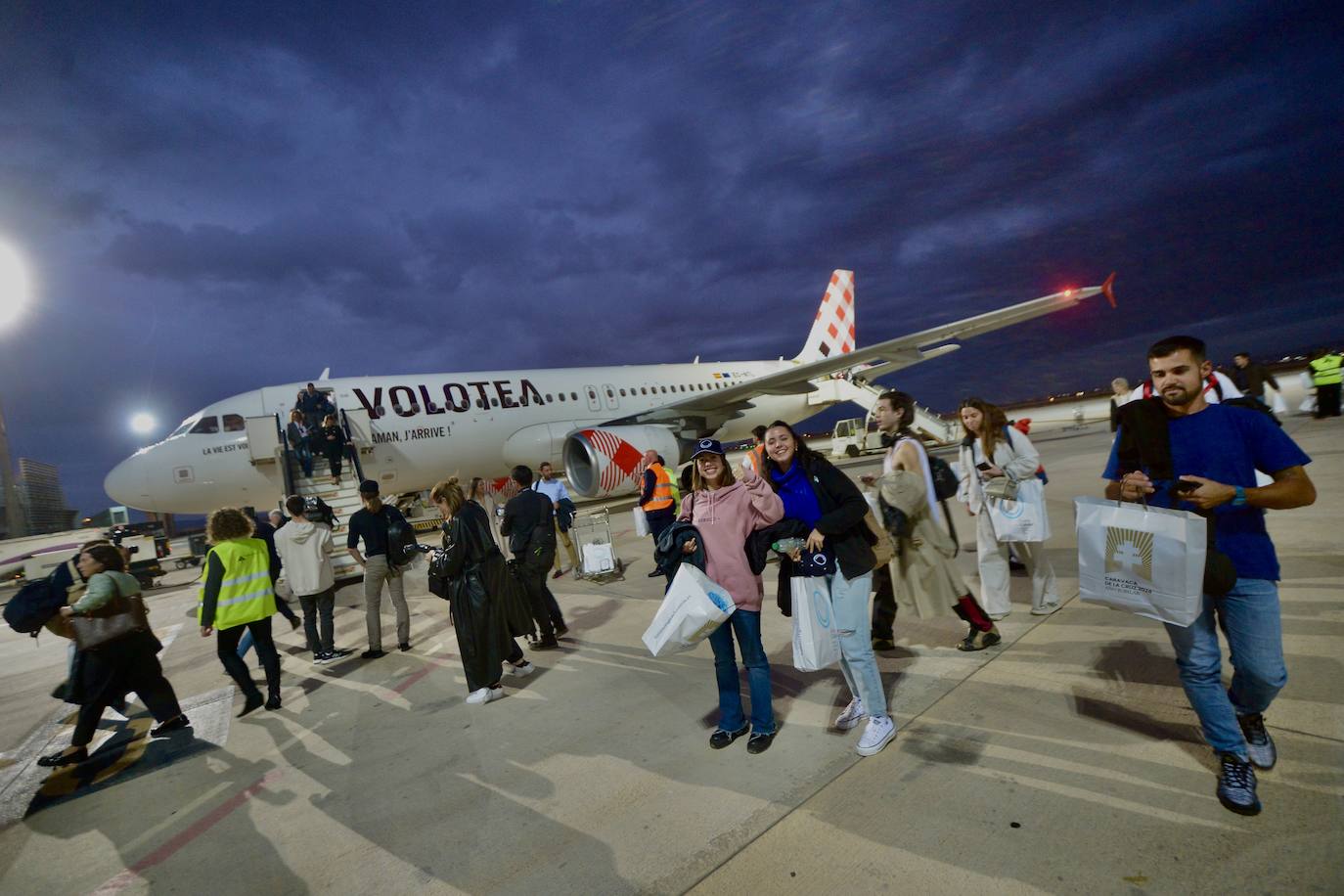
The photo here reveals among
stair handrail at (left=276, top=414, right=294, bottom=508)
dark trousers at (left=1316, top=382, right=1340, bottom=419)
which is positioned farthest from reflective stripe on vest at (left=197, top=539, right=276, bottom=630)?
dark trousers at (left=1316, top=382, right=1340, bottom=419)

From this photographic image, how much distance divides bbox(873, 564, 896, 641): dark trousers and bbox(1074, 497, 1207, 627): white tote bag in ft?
5.92

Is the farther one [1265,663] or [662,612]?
[662,612]

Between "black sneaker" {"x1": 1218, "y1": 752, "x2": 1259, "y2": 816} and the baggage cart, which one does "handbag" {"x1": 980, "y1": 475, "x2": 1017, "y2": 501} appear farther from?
the baggage cart

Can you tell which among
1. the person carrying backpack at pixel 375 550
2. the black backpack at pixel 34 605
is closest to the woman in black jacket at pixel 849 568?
the person carrying backpack at pixel 375 550

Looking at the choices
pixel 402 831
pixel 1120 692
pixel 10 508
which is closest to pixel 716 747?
pixel 402 831

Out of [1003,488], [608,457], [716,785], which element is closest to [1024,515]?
[1003,488]

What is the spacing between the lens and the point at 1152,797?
7.43 ft

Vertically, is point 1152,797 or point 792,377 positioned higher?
point 792,377

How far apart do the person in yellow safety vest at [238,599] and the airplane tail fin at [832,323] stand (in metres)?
19.9

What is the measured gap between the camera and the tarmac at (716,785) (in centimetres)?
209

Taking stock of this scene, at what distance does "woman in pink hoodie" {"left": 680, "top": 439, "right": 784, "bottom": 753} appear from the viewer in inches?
119

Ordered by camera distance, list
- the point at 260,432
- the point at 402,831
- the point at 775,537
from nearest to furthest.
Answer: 1. the point at 402,831
2. the point at 775,537
3. the point at 260,432

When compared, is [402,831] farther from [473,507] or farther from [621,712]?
[473,507]

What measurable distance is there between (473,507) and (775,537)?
2.41 metres
